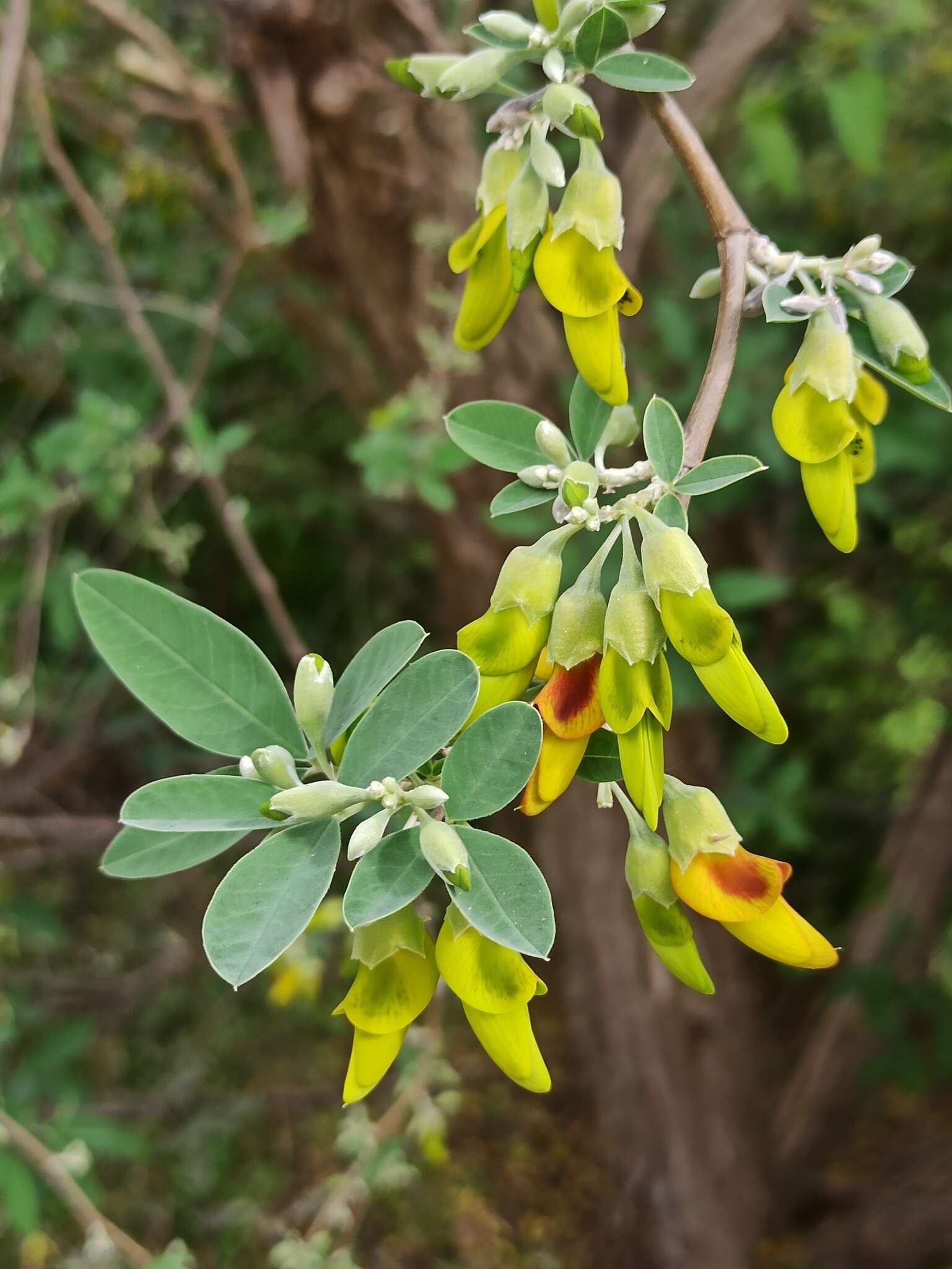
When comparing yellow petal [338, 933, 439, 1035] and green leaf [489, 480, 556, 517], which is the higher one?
green leaf [489, 480, 556, 517]

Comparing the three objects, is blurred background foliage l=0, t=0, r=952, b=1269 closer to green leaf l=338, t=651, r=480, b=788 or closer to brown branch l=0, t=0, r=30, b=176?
brown branch l=0, t=0, r=30, b=176

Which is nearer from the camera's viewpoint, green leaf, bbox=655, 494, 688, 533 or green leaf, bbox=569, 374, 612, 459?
green leaf, bbox=655, 494, 688, 533

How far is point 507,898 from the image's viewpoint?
0.47m

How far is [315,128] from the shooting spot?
1495mm

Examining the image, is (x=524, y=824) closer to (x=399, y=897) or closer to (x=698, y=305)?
(x=698, y=305)

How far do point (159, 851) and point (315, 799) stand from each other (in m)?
0.17

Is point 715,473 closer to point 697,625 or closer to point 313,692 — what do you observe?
point 697,625

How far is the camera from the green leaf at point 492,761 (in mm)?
471

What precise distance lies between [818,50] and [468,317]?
45.9 inches

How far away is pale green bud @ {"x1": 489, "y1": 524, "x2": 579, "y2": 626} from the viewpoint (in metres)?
0.52

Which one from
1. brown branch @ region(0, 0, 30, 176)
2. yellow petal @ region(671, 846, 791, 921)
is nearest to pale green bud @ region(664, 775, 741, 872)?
yellow petal @ region(671, 846, 791, 921)

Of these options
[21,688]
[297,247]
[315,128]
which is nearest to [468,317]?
[21,688]

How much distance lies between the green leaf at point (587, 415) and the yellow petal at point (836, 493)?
13cm

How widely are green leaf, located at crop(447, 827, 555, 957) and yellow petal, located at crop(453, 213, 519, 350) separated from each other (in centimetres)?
32
